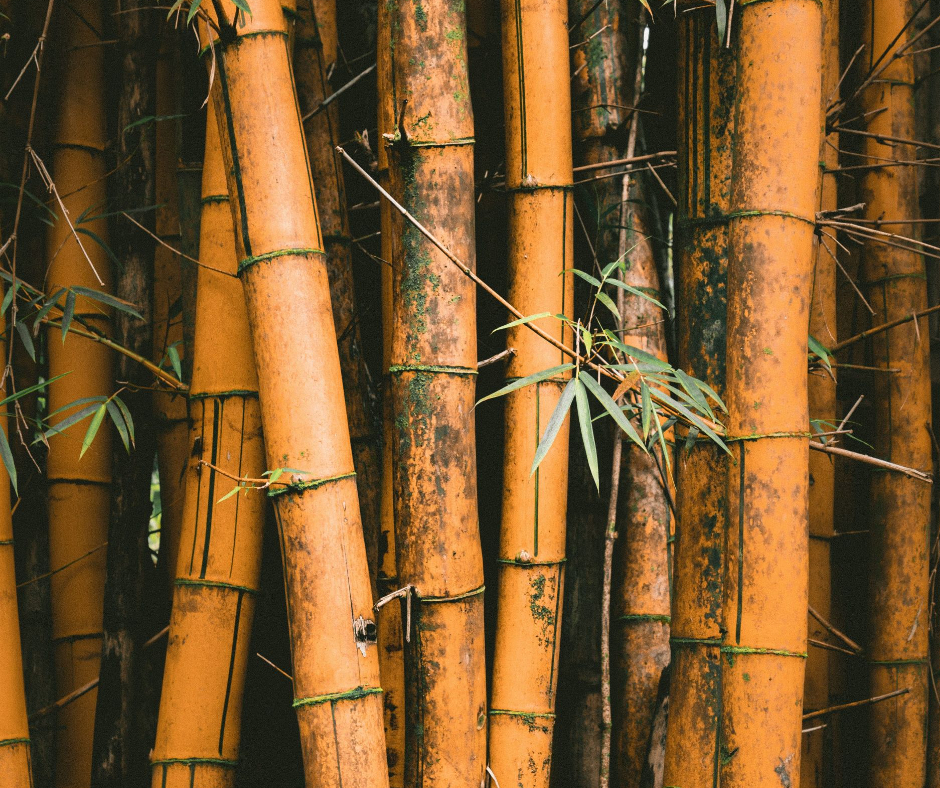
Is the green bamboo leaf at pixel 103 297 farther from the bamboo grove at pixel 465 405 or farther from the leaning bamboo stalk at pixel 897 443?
the leaning bamboo stalk at pixel 897 443

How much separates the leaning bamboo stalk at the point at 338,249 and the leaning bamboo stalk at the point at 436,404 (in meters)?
0.27

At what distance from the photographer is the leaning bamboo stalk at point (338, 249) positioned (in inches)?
62.7

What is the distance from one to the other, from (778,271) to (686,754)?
772 mm

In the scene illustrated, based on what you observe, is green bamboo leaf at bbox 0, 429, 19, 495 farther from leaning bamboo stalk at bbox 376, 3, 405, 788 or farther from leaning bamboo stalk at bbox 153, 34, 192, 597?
leaning bamboo stalk at bbox 376, 3, 405, 788

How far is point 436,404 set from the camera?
130cm

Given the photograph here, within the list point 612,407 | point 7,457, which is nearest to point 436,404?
point 612,407

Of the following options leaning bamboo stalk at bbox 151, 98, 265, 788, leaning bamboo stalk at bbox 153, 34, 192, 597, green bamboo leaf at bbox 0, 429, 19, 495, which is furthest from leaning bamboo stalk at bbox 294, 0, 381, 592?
green bamboo leaf at bbox 0, 429, 19, 495

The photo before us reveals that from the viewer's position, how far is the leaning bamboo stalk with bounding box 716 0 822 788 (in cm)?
122

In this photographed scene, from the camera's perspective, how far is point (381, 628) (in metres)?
1.52

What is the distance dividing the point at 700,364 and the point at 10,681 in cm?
129

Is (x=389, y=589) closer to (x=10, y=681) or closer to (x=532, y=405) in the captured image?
(x=532, y=405)

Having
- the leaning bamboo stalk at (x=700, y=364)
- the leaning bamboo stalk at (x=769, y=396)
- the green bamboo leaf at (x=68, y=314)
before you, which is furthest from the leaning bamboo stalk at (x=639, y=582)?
the green bamboo leaf at (x=68, y=314)

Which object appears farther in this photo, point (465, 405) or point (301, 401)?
point (465, 405)

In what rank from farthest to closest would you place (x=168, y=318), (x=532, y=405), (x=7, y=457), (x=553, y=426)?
(x=168, y=318) < (x=532, y=405) < (x=7, y=457) < (x=553, y=426)
